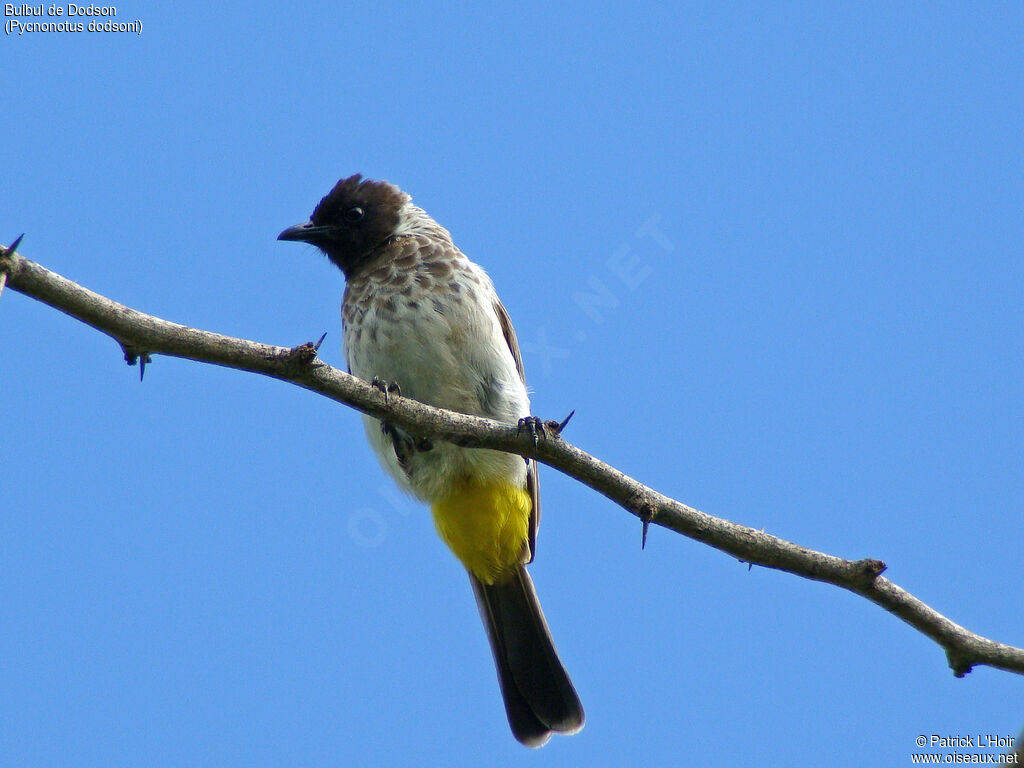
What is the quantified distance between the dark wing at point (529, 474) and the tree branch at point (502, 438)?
6.54ft

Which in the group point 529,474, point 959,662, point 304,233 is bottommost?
point 959,662

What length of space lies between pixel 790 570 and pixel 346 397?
152 centimetres

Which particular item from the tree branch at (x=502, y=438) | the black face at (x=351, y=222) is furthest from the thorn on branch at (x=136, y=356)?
the black face at (x=351, y=222)

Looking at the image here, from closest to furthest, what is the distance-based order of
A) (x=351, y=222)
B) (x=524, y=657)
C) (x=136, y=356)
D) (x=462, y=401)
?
(x=136, y=356) < (x=462, y=401) < (x=524, y=657) < (x=351, y=222)

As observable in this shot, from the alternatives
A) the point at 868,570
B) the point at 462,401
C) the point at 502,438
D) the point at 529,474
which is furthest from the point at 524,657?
the point at 868,570

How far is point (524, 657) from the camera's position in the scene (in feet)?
19.2

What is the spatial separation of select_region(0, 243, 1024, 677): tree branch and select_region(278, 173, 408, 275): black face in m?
2.84

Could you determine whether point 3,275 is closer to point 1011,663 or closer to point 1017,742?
point 1017,742

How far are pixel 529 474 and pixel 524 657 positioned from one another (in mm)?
1119

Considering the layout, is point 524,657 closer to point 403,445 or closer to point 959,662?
point 403,445

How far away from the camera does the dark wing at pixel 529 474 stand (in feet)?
18.2

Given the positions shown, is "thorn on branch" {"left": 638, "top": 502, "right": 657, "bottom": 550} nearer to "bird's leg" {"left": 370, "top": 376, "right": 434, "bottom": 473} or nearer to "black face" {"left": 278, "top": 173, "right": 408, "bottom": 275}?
"bird's leg" {"left": 370, "top": 376, "right": 434, "bottom": 473}

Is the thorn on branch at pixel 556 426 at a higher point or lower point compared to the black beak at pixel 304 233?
lower

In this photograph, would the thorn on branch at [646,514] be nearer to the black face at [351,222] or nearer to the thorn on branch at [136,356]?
the thorn on branch at [136,356]
